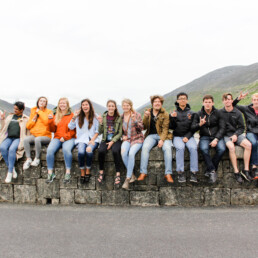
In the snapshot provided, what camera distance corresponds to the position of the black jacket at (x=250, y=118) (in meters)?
5.25

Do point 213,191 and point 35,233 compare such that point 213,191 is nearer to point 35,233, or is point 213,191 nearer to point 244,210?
point 244,210

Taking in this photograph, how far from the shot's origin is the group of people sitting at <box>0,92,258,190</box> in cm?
494

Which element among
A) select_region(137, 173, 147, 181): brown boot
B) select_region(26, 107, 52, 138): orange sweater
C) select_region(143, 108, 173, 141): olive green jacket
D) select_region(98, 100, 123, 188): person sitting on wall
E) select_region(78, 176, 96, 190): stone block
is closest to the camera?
select_region(137, 173, 147, 181): brown boot

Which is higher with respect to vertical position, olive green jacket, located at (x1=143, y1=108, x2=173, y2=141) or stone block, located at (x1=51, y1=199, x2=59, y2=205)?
olive green jacket, located at (x1=143, y1=108, x2=173, y2=141)

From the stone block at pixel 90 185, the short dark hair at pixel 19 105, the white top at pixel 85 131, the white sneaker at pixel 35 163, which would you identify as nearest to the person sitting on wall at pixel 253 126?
the white top at pixel 85 131

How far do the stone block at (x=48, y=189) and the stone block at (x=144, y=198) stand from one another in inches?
66.1

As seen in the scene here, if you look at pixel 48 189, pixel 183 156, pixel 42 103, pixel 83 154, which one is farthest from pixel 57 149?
pixel 183 156

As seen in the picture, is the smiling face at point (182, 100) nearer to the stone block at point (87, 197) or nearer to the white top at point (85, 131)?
the white top at point (85, 131)

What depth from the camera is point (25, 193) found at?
5.55 meters

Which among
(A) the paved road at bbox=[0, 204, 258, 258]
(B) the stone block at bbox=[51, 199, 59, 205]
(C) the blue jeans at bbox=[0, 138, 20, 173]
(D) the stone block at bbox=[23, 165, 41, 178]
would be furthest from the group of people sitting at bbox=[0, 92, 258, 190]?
(A) the paved road at bbox=[0, 204, 258, 258]

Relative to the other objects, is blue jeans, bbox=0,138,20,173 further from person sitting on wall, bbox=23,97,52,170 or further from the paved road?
the paved road

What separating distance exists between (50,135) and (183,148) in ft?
10.1

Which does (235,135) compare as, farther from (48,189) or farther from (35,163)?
(35,163)

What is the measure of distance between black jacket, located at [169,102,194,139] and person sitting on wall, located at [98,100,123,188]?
116 cm
